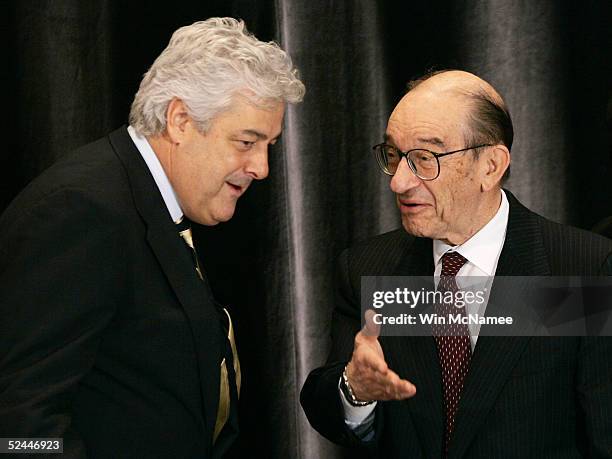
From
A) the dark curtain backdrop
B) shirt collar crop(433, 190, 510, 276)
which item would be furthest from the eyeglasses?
the dark curtain backdrop

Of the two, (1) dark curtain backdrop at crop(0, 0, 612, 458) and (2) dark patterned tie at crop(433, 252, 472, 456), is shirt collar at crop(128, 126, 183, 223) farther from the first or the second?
(1) dark curtain backdrop at crop(0, 0, 612, 458)

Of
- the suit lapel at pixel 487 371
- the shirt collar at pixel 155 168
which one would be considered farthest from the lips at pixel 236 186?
the suit lapel at pixel 487 371

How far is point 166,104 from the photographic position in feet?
4.99

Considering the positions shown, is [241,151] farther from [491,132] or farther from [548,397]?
[548,397]

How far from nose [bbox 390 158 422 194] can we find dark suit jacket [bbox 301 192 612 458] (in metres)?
0.18

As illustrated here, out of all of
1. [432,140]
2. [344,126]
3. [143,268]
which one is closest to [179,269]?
[143,268]

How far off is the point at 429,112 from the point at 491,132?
5.0 inches

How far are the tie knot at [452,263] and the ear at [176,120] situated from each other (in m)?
0.56

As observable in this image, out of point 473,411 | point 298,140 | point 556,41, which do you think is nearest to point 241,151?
point 473,411

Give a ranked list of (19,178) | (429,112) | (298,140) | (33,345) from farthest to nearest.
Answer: (298,140)
(19,178)
(429,112)
(33,345)

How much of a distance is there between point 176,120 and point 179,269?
25 centimetres

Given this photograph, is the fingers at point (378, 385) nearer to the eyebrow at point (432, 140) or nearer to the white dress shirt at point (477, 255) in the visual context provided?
the white dress shirt at point (477, 255)

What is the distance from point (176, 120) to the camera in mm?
1525

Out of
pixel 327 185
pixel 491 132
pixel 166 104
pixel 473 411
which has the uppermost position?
pixel 166 104
